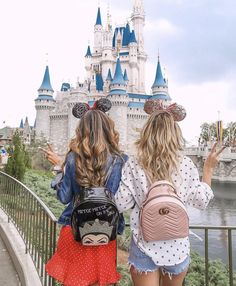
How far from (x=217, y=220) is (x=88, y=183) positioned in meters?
16.2

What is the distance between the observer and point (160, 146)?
1.89 m

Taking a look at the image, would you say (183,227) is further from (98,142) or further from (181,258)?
(98,142)

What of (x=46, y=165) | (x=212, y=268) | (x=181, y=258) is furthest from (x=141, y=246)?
(x=46, y=165)

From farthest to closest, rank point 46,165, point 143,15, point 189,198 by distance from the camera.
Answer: point 143,15 → point 46,165 → point 189,198

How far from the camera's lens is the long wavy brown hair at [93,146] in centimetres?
193

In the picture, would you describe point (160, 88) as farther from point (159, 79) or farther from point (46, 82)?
point (46, 82)

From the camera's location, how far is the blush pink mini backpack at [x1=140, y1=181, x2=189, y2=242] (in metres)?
1.71

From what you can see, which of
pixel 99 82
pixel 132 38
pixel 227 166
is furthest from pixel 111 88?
pixel 227 166

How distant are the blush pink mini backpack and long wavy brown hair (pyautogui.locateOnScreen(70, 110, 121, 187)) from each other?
1.12 ft

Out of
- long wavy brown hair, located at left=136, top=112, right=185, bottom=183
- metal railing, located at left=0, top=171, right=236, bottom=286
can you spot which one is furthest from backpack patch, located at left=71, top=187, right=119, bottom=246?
metal railing, located at left=0, top=171, right=236, bottom=286

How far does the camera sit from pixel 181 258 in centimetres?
183

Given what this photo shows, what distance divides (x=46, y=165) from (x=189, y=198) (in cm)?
2503

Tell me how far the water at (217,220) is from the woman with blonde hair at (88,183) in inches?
113

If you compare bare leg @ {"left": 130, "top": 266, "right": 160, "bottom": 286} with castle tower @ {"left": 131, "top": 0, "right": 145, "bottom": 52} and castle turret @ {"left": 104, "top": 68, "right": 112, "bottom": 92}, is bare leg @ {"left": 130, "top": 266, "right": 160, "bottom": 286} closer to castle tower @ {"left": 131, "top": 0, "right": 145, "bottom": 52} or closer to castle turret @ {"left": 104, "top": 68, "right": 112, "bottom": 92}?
castle turret @ {"left": 104, "top": 68, "right": 112, "bottom": 92}
